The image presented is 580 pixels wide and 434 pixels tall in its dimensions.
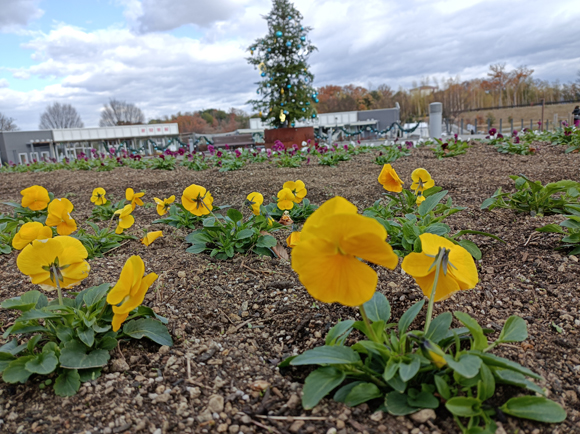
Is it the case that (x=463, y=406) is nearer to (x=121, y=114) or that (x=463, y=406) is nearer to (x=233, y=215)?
(x=233, y=215)

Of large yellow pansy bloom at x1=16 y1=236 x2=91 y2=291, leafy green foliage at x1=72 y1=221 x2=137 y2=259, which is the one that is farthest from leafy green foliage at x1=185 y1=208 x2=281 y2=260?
large yellow pansy bloom at x1=16 y1=236 x2=91 y2=291

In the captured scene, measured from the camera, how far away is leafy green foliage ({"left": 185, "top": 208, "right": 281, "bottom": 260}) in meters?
2.22

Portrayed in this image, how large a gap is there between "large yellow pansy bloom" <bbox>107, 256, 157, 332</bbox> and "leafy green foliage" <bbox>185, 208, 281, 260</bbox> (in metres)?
1.03

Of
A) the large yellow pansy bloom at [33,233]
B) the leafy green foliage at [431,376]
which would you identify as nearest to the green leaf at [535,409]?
the leafy green foliage at [431,376]

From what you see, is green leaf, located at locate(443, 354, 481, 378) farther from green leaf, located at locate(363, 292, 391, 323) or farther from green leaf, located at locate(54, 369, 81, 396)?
green leaf, located at locate(54, 369, 81, 396)

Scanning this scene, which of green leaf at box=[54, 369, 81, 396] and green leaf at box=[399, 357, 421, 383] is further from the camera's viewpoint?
green leaf at box=[54, 369, 81, 396]

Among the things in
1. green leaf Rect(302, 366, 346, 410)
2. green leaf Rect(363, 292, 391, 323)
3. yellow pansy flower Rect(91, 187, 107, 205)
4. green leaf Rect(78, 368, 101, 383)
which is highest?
yellow pansy flower Rect(91, 187, 107, 205)

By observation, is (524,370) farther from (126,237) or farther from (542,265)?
(126,237)

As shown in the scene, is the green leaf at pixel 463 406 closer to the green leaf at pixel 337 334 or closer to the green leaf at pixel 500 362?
the green leaf at pixel 500 362

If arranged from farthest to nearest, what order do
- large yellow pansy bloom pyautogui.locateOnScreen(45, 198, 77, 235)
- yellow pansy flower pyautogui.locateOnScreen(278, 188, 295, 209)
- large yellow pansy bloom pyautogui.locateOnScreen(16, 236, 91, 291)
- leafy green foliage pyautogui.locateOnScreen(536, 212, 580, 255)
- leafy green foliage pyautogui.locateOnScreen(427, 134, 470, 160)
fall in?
leafy green foliage pyautogui.locateOnScreen(427, 134, 470, 160), yellow pansy flower pyautogui.locateOnScreen(278, 188, 295, 209), large yellow pansy bloom pyautogui.locateOnScreen(45, 198, 77, 235), leafy green foliage pyautogui.locateOnScreen(536, 212, 580, 255), large yellow pansy bloom pyautogui.locateOnScreen(16, 236, 91, 291)

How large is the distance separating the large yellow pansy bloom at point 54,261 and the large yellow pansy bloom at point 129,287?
236 millimetres

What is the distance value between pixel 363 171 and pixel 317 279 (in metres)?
4.91

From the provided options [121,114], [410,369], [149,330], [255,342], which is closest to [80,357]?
[149,330]

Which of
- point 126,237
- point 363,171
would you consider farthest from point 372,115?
point 126,237
